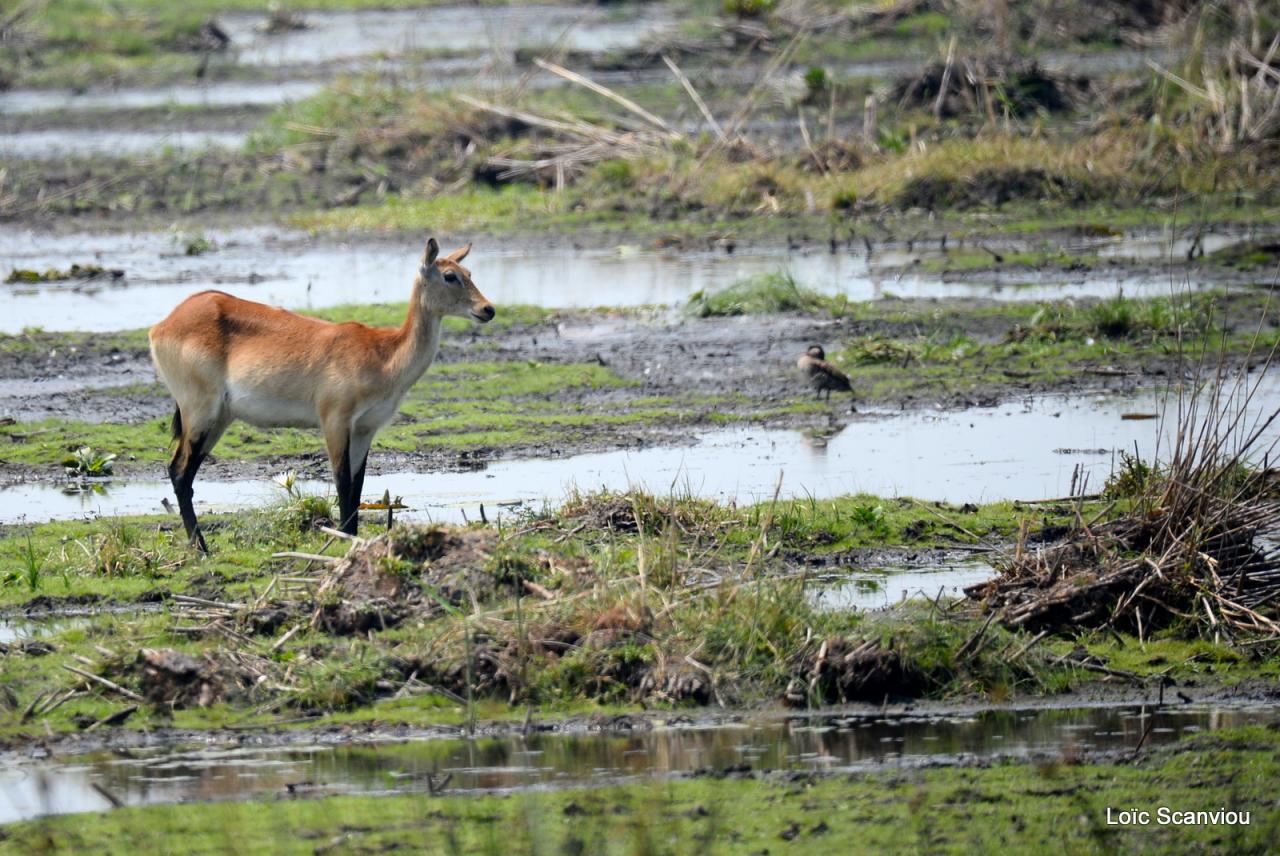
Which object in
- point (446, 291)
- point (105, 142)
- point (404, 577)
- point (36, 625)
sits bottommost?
point (36, 625)

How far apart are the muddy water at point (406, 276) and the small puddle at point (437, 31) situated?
10.3 metres

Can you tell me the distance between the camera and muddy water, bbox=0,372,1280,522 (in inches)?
420

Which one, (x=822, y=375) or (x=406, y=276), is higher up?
(x=406, y=276)

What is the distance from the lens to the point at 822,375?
42.9ft

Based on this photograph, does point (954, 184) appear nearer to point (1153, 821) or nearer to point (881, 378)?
point (881, 378)

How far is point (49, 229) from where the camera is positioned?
68.3 ft

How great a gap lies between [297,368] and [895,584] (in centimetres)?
339

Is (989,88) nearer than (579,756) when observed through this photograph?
No

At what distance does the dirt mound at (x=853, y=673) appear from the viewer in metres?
7.56

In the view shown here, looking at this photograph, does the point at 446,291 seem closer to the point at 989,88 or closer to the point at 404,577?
the point at 404,577

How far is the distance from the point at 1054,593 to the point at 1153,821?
203cm

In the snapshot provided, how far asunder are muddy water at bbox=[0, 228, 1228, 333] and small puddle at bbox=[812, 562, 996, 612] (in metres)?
7.00

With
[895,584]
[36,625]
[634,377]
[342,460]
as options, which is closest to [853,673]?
[895,584]

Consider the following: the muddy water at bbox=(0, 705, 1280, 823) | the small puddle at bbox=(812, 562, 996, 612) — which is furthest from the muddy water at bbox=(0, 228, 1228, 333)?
the muddy water at bbox=(0, 705, 1280, 823)
